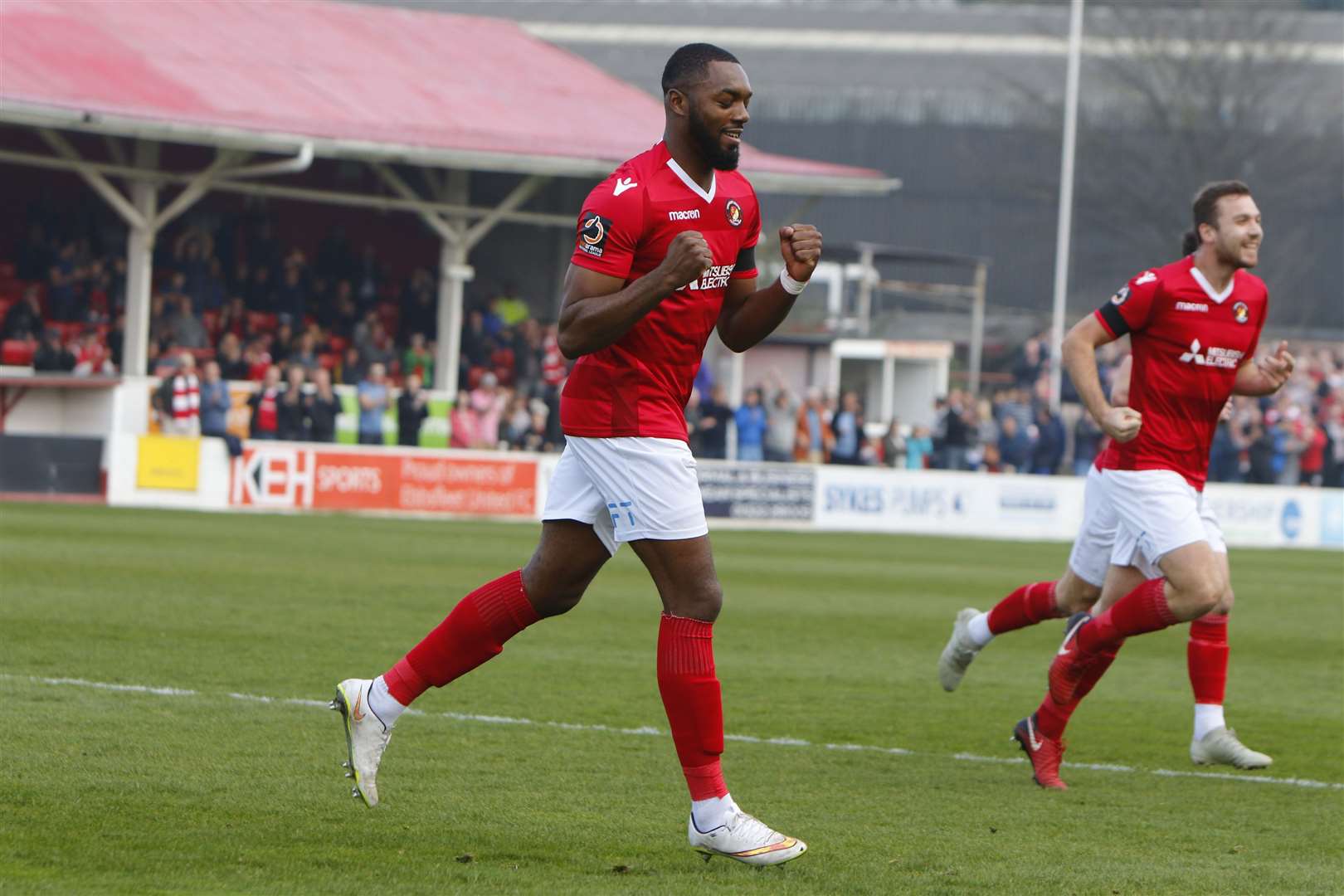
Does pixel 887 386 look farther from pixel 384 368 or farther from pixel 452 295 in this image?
pixel 384 368

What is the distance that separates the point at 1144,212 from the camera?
51531 millimetres

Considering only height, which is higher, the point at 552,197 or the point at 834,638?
the point at 552,197

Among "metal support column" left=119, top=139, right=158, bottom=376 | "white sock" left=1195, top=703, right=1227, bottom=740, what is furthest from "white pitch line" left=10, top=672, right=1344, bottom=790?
"metal support column" left=119, top=139, right=158, bottom=376

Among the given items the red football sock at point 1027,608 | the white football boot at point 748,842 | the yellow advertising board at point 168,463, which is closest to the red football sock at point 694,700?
the white football boot at point 748,842

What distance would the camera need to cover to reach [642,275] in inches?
224

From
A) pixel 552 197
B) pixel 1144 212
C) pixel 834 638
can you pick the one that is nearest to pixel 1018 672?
pixel 834 638

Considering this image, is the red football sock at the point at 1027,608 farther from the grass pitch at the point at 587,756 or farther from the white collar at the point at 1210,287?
the white collar at the point at 1210,287

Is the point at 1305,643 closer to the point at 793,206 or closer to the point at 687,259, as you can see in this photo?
the point at 687,259

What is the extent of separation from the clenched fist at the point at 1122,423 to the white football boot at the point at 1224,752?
4.54ft

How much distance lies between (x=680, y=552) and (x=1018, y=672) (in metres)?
6.35

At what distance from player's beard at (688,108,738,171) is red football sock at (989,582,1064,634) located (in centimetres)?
330

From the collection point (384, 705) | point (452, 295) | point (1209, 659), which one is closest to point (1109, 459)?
point (1209, 659)

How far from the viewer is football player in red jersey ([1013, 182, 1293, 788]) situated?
777 centimetres

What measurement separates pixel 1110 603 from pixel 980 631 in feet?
2.60
